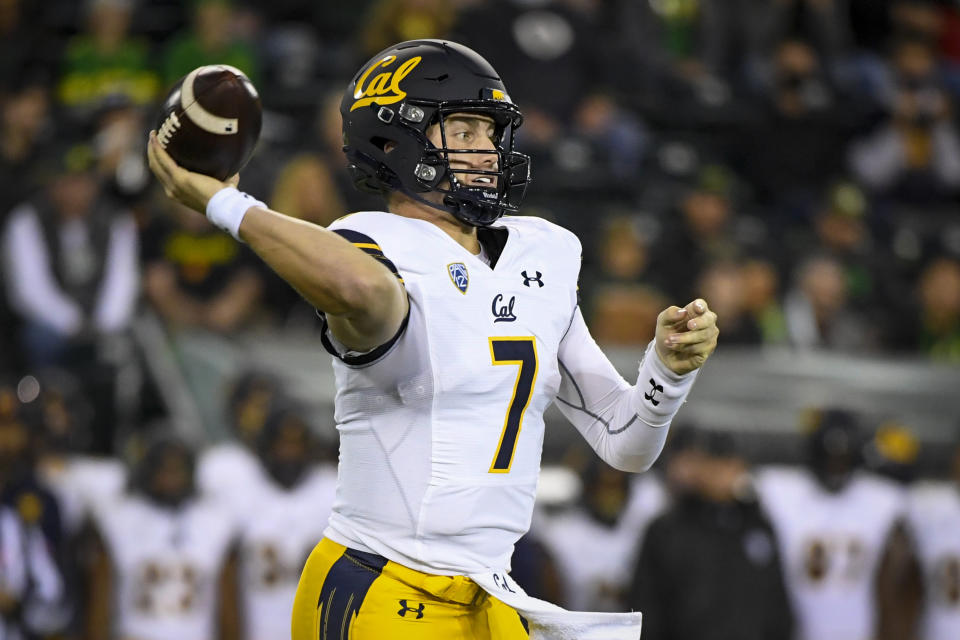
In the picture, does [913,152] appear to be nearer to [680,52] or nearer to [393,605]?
[680,52]

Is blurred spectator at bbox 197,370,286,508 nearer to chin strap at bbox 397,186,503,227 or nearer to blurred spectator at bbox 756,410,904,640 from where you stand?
blurred spectator at bbox 756,410,904,640

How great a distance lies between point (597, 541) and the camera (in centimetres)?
771

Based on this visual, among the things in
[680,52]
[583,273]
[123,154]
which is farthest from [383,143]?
[680,52]

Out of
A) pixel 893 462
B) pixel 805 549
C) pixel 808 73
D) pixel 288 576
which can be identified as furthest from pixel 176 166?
pixel 808 73

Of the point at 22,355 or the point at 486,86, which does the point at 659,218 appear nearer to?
the point at 22,355

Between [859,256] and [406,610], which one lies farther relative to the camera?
[859,256]

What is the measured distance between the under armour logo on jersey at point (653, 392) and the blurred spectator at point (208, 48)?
6.95 metres

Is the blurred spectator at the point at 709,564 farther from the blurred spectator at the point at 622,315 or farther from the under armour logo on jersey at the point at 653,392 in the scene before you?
the under armour logo on jersey at the point at 653,392

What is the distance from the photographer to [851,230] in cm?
1044

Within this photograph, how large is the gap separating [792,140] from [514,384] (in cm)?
872

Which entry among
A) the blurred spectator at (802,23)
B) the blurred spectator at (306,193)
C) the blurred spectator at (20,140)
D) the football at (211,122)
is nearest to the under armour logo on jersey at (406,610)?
the football at (211,122)

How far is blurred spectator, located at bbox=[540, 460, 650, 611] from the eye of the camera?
7605mm

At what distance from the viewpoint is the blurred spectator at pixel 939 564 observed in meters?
7.80

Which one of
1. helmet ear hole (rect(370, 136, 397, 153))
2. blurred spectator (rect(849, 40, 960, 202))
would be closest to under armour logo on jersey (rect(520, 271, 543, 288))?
helmet ear hole (rect(370, 136, 397, 153))
